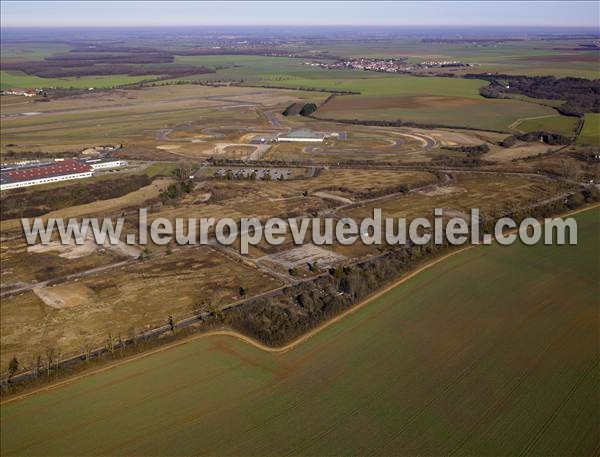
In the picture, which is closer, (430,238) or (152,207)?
(430,238)

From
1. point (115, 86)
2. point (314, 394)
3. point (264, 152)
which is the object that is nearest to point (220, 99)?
point (115, 86)

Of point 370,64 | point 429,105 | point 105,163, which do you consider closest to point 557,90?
point 429,105

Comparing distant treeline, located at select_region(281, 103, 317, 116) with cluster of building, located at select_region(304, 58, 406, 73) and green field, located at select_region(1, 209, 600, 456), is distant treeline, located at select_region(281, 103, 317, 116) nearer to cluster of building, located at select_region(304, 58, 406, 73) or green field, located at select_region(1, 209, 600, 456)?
cluster of building, located at select_region(304, 58, 406, 73)

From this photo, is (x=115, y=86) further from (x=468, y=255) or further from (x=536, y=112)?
(x=468, y=255)

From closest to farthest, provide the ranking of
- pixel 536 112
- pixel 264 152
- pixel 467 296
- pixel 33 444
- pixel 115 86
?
pixel 33 444, pixel 467 296, pixel 264 152, pixel 536 112, pixel 115 86

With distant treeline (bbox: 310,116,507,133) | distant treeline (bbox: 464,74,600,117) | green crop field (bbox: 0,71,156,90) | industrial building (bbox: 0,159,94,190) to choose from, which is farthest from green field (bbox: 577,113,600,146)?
green crop field (bbox: 0,71,156,90)

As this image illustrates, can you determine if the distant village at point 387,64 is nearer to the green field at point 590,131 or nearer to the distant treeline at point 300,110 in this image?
the distant treeline at point 300,110
